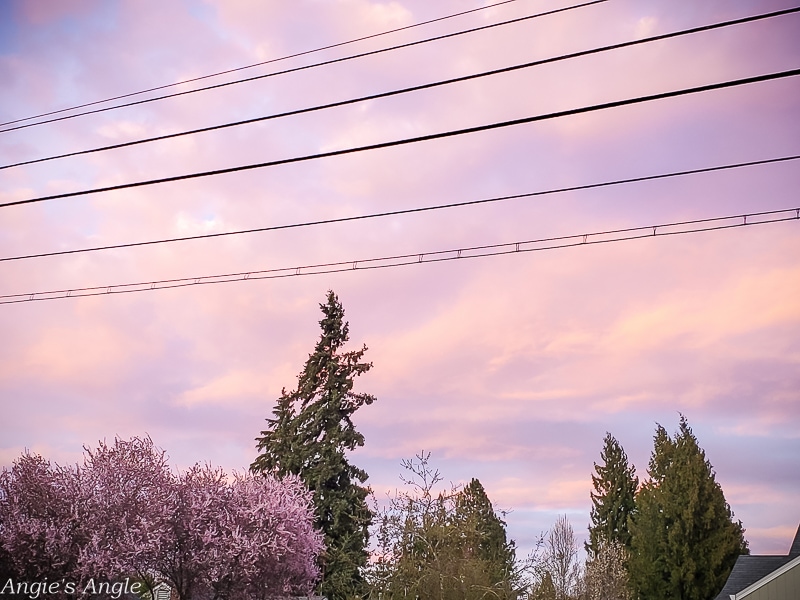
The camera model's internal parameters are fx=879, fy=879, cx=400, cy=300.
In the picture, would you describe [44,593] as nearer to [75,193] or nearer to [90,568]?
[90,568]

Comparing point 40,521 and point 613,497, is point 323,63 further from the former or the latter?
point 613,497

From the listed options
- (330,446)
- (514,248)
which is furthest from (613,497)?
(514,248)

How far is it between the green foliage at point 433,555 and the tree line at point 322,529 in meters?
0.04

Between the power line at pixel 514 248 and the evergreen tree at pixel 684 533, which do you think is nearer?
the power line at pixel 514 248

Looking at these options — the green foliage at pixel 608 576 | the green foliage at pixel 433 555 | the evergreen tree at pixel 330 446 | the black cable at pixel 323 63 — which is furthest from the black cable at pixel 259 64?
the green foliage at pixel 608 576

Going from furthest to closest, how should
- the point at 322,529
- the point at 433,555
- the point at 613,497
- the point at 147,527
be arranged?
the point at 613,497
the point at 322,529
the point at 147,527
the point at 433,555

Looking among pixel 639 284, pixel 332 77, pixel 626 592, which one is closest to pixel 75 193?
pixel 332 77

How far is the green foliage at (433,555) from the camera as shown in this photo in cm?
2005

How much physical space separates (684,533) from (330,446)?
19.9 metres

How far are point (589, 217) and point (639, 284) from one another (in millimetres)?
8408

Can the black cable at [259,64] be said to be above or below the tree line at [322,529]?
above

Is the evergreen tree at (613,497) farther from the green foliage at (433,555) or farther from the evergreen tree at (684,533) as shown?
the green foliage at (433,555)

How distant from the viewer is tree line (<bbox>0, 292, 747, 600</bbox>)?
21.7 meters

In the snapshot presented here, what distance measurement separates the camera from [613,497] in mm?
56188
